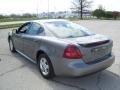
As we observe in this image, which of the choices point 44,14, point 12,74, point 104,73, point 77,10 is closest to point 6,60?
point 12,74

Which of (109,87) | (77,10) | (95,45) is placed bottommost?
(109,87)

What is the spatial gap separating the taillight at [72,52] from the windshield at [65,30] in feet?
2.16

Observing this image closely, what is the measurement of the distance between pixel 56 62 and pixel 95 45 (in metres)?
0.94

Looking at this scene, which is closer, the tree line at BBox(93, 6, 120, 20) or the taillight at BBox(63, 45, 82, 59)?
the taillight at BBox(63, 45, 82, 59)

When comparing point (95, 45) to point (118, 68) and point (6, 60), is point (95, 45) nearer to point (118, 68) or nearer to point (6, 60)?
point (118, 68)

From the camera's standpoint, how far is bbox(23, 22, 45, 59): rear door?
198 inches

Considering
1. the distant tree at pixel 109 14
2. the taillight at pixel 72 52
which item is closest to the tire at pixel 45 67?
the taillight at pixel 72 52

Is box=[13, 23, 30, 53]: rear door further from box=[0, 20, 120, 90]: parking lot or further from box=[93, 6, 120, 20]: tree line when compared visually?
box=[93, 6, 120, 20]: tree line

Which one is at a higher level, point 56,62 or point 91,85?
point 56,62

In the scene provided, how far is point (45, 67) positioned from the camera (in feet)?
15.3

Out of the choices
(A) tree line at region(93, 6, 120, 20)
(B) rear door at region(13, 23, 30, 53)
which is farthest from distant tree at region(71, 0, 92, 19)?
(B) rear door at region(13, 23, 30, 53)

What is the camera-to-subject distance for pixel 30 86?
13.9 feet

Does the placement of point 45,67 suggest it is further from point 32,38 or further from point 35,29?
point 35,29

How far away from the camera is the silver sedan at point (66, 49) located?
3.96 meters
